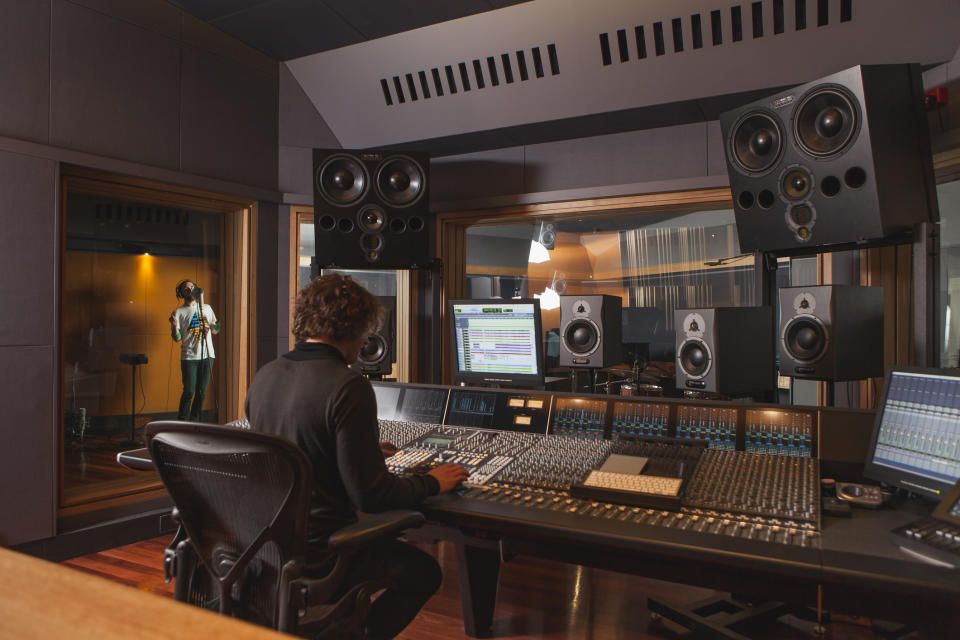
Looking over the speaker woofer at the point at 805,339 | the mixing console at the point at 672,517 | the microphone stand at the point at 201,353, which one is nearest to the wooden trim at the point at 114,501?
the microphone stand at the point at 201,353

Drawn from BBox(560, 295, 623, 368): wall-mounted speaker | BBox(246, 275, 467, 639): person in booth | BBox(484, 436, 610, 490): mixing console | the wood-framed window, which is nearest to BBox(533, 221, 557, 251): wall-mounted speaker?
BBox(560, 295, 623, 368): wall-mounted speaker

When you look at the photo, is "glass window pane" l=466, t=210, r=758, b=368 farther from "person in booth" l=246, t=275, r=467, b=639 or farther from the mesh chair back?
the mesh chair back

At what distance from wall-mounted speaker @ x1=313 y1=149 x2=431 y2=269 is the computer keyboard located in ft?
7.26

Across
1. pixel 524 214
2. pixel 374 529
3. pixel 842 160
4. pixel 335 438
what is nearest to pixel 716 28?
pixel 842 160

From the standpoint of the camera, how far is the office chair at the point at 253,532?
1.28 m

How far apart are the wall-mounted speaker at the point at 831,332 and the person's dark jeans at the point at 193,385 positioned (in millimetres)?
3225

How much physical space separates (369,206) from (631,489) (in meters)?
2.48

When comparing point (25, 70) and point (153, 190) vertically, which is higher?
point (25, 70)

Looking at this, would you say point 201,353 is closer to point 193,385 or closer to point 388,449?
point 193,385

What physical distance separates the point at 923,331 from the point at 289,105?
3.72m

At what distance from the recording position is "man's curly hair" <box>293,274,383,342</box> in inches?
66.6

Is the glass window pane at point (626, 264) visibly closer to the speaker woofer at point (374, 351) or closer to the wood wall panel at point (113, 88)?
the speaker woofer at point (374, 351)

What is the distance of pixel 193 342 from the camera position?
3.83 meters

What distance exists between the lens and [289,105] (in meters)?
4.16
